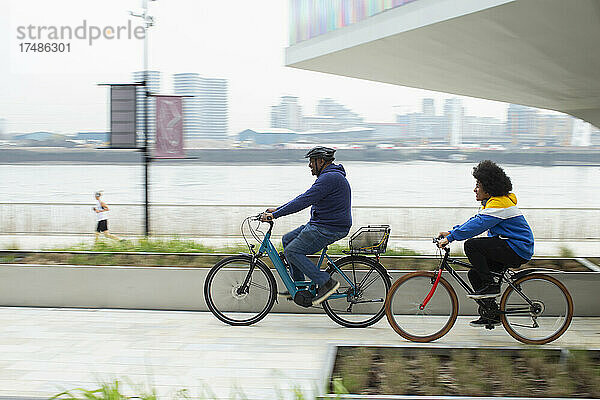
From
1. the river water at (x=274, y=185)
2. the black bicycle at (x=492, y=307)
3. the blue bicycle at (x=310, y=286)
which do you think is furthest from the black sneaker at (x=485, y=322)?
the river water at (x=274, y=185)

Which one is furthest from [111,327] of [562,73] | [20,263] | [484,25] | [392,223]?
[392,223]

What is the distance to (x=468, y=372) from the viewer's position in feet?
13.5

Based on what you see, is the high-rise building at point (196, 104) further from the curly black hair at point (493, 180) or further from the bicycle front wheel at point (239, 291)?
the curly black hair at point (493, 180)

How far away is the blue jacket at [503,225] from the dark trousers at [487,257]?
0.06 meters

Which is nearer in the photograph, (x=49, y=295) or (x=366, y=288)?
(x=366, y=288)

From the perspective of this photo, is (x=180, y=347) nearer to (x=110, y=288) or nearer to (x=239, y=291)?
(x=239, y=291)

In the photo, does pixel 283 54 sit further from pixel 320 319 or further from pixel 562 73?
pixel 320 319

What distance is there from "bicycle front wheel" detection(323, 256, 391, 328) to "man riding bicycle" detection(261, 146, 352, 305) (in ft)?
0.70

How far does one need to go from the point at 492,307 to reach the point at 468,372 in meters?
2.02

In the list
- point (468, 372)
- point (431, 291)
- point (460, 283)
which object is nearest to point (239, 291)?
point (431, 291)

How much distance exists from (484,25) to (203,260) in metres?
3.90

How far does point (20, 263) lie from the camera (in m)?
7.66

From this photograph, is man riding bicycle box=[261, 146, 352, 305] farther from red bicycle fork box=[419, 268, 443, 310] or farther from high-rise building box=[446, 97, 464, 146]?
high-rise building box=[446, 97, 464, 146]

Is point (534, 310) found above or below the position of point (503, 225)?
below
